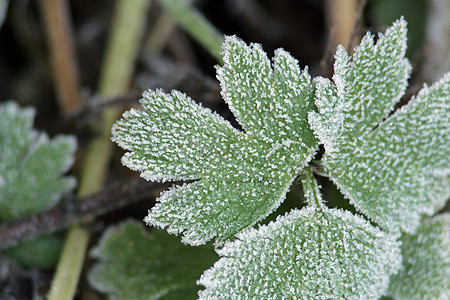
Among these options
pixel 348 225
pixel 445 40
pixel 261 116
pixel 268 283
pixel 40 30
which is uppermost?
pixel 40 30

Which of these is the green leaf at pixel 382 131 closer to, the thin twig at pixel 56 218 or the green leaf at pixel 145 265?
the green leaf at pixel 145 265

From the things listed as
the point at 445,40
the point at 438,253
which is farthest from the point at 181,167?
the point at 445,40

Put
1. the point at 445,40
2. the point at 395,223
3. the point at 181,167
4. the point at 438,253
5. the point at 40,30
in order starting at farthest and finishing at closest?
the point at 40,30
the point at 445,40
the point at 438,253
the point at 395,223
the point at 181,167

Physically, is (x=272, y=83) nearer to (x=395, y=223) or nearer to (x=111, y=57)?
(x=395, y=223)

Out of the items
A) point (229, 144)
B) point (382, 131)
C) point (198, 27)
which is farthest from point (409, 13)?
point (229, 144)

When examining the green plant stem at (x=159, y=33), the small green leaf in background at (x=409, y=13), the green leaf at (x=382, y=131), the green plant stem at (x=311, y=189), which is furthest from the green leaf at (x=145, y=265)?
the small green leaf in background at (x=409, y=13)

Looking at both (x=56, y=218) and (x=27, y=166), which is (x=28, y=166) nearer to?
(x=27, y=166)

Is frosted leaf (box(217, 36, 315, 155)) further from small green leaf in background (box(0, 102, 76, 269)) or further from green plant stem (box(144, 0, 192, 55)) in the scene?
green plant stem (box(144, 0, 192, 55))

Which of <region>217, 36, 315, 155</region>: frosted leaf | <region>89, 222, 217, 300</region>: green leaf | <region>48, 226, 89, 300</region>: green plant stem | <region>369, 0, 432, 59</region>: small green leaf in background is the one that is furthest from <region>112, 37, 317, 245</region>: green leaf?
<region>369, 0, 432, 59</region>: small green leaf in background
